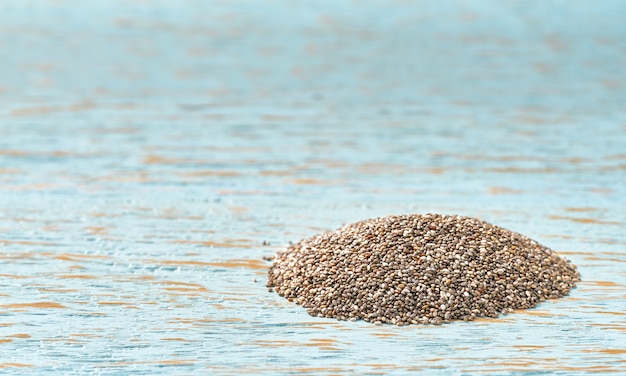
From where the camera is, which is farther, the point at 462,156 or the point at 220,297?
the point at 462,156

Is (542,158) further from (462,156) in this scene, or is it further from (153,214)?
(153,214)

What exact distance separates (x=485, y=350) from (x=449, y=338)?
0.88 feet

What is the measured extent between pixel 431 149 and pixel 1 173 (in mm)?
4681

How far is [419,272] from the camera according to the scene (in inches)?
270

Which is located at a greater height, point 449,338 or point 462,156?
point 449,338

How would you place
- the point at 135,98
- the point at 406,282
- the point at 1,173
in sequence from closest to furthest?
the point at 406,282 < the point at 1,173 < the point at 135,98

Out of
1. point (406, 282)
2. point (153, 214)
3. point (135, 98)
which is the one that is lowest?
point (135, 98)

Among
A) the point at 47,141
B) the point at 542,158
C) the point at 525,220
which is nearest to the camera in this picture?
the point at 525,220

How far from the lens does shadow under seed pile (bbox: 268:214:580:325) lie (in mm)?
6594

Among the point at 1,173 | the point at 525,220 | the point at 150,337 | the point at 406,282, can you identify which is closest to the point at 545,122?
the point at 525,220

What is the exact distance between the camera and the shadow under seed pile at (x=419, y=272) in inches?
260

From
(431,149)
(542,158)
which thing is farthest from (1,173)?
(542,158)

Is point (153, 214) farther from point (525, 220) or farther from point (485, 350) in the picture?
point (485, 350)

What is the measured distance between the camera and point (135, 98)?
1845cm
